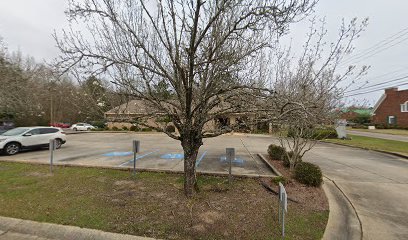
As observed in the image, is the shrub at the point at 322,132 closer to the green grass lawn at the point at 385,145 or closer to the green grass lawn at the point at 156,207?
the green grass lawn at the point at 156,207

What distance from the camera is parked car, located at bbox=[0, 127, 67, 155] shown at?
11719 mm

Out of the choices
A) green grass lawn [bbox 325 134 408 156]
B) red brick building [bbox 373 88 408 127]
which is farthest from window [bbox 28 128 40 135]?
red brick building [bbox 373 88 408 127]

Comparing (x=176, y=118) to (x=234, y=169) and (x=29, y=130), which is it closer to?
(x=234, y=169)

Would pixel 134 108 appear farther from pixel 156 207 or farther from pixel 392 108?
pixel 392 108

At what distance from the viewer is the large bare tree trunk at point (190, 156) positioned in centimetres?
534

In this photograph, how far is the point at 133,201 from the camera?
543 centimetres

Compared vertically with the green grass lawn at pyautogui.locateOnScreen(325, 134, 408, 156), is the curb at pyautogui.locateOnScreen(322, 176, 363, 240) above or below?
below

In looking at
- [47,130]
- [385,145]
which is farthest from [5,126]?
[385,145]

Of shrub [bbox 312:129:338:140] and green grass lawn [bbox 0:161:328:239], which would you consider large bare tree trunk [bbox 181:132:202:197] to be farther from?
shrub [bbox 312:129:338:140]

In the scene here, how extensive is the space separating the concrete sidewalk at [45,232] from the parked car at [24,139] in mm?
9388


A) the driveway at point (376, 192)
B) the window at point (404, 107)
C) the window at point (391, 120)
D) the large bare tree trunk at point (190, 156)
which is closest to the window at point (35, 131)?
the large bare tree trunk at point (190, 156)

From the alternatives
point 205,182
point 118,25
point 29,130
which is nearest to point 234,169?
point 205,182

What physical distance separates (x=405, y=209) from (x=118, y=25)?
330 inches

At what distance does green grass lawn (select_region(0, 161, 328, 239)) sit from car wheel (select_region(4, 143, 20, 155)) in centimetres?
568
